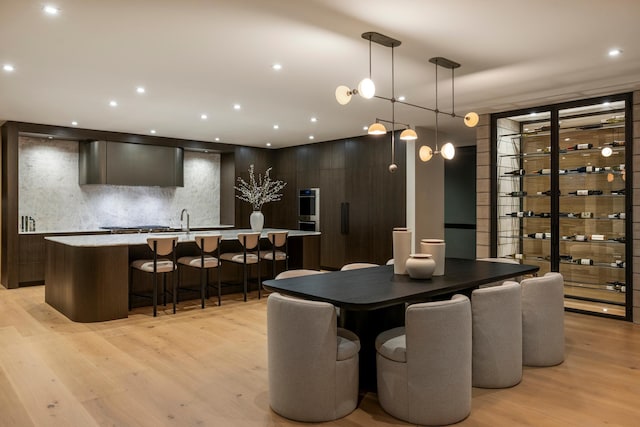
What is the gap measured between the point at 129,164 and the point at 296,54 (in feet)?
17.4

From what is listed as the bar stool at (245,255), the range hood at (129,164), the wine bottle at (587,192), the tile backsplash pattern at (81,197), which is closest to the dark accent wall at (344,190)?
the tile backsplash pattern at (81,197)

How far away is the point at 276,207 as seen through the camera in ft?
34.0

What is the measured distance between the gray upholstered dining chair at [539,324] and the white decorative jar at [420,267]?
878 mm

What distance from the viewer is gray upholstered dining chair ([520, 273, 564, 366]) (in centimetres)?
382

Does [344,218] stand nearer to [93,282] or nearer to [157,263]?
[157,263]

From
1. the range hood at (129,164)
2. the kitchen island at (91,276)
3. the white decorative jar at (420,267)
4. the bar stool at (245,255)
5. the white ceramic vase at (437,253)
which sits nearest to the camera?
the white decorative jar at (420,267)

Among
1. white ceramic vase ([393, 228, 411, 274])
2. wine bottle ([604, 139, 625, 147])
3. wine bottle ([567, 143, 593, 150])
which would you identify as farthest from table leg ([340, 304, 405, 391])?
wine bottle ([604, 139, 625, 147])

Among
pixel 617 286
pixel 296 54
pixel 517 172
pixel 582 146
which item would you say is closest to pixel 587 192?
pixel 582 146

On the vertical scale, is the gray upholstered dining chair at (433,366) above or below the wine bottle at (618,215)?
below

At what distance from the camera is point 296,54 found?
4.14 m

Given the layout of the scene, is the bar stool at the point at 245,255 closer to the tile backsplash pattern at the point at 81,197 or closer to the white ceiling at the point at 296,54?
the white ceiling at the point at 296,54

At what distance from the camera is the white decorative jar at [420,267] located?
3574mm

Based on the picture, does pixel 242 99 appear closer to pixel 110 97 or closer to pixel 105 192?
pixel 110 97

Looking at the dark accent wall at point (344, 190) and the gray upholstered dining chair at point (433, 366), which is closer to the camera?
the gray upholstered dining chair at point (433, 366)
